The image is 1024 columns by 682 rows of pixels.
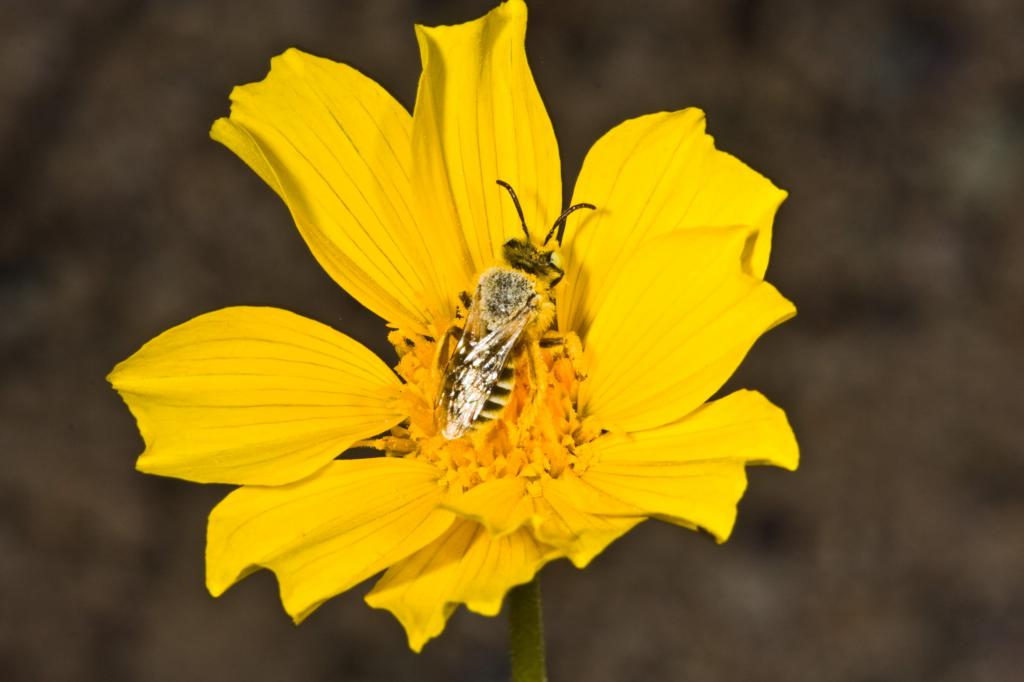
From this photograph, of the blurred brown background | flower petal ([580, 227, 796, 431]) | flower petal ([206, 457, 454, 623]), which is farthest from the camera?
the blurred brown background

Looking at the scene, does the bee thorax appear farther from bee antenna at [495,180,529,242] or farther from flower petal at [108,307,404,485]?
flower petal at [108,307,404,485]

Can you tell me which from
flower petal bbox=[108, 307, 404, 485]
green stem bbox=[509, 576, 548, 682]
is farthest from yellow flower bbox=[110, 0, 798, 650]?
green stem bbox=[509, 576, 548, 682]

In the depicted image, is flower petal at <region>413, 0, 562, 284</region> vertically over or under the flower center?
over

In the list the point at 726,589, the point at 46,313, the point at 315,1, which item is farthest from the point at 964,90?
the point at 46,313

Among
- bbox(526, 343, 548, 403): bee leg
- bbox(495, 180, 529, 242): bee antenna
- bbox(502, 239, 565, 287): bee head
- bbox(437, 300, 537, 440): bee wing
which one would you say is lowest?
bbox(526, 343, 548, 403): bee leg

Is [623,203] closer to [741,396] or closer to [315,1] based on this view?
[741,396]

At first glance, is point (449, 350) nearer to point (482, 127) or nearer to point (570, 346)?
point (570, 346)
